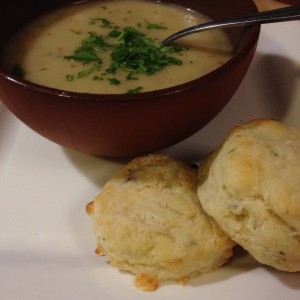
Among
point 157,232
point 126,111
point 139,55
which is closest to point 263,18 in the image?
point 139,55

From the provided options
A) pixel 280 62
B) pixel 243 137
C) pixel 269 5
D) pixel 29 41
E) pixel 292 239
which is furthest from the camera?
pixel 269 5

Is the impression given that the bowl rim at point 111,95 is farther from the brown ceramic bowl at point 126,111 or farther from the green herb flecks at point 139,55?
the green herb flecks at point 139,55

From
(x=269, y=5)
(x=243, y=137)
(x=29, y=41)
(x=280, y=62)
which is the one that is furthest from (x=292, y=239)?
(x=269, y=5)

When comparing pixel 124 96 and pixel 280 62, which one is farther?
pixel 280 62

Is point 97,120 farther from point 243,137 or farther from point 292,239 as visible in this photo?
point 292,239

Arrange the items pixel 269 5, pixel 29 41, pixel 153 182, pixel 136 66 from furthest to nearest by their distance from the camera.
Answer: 1. pixel 269 5
2. pixel 29 41
3. pixel 136 66
4. pixel 153 182

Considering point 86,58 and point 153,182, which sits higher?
point 86,58

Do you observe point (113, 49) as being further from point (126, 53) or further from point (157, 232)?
point (157, 232)
